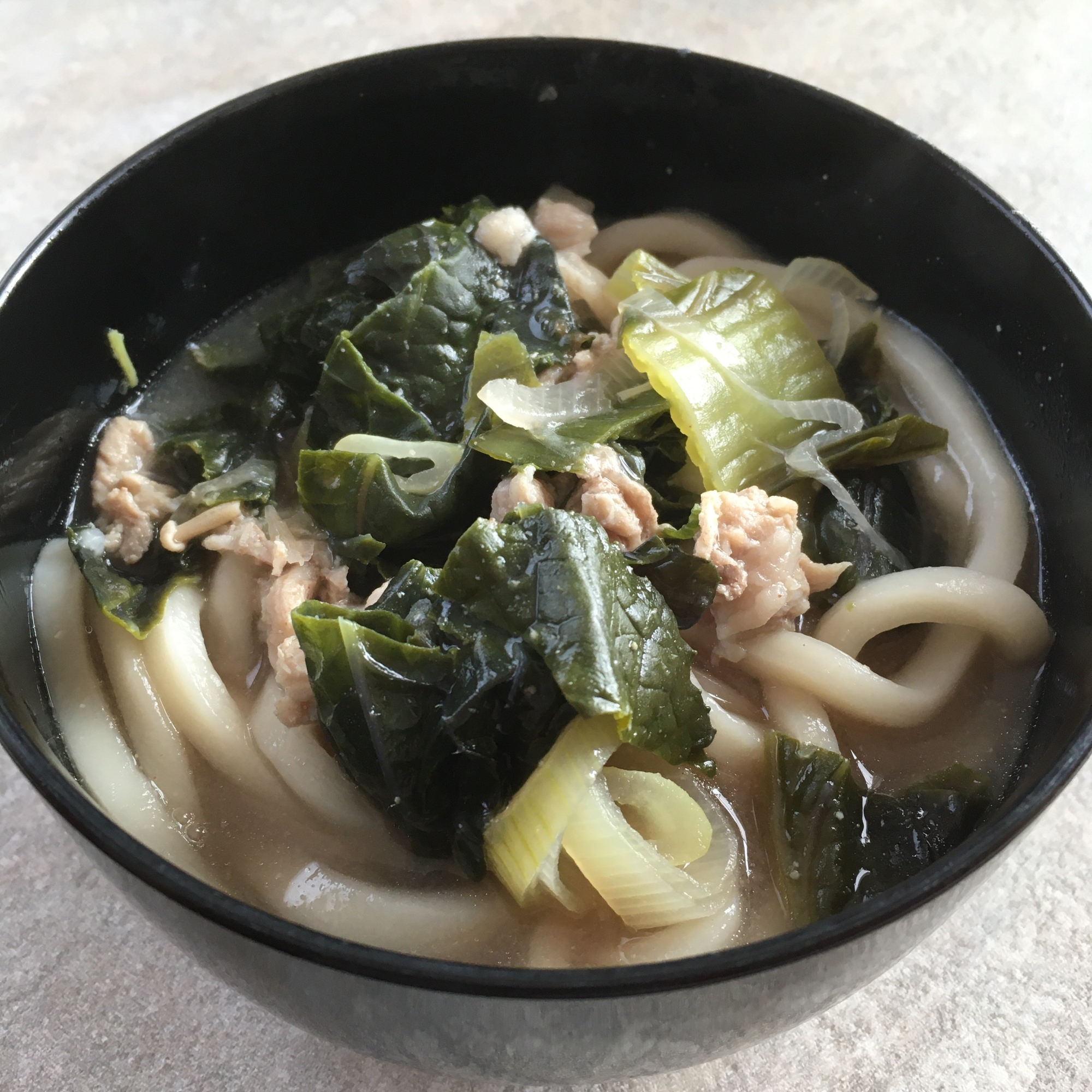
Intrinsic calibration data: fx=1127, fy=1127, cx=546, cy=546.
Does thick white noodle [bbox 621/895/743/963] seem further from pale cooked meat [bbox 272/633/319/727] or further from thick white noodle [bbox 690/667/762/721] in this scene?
pale cooked meat [bbox 272/633/319/727]

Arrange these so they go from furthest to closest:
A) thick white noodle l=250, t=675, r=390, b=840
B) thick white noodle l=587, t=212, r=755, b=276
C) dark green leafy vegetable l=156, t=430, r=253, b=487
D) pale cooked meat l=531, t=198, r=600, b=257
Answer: thick white noodle l=587, t=212, r=755, b=276 < pale cooked meat l=531, t=198, r=600, b=257 < dark green leafy vegetable l=156, t=430, r=253, b=487 < thick white noodle l=250, t=675, r=390, b=840

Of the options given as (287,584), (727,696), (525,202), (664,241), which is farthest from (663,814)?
(525,202)

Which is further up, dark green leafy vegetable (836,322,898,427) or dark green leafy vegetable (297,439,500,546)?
dark green leafy vegetable (836,322,898,427)

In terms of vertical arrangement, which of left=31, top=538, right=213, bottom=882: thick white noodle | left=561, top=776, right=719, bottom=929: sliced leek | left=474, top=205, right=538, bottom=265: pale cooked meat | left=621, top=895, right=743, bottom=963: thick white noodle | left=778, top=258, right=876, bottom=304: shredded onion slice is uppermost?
left=778, top=258, right=876, bottom=304: shredded onion slice

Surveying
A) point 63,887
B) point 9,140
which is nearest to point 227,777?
point 63,887

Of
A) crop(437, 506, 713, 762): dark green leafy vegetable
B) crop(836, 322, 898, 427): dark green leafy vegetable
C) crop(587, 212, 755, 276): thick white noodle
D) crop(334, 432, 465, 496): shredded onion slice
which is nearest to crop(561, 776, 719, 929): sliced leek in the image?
crop(437, 506, 713, 762): dark green leafy vegetable

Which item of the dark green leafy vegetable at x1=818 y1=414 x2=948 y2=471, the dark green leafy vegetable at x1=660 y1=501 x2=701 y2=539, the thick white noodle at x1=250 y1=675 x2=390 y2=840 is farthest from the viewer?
the dark green leafy vegetable at x1=818 y1=414 x2=948 y2=471
